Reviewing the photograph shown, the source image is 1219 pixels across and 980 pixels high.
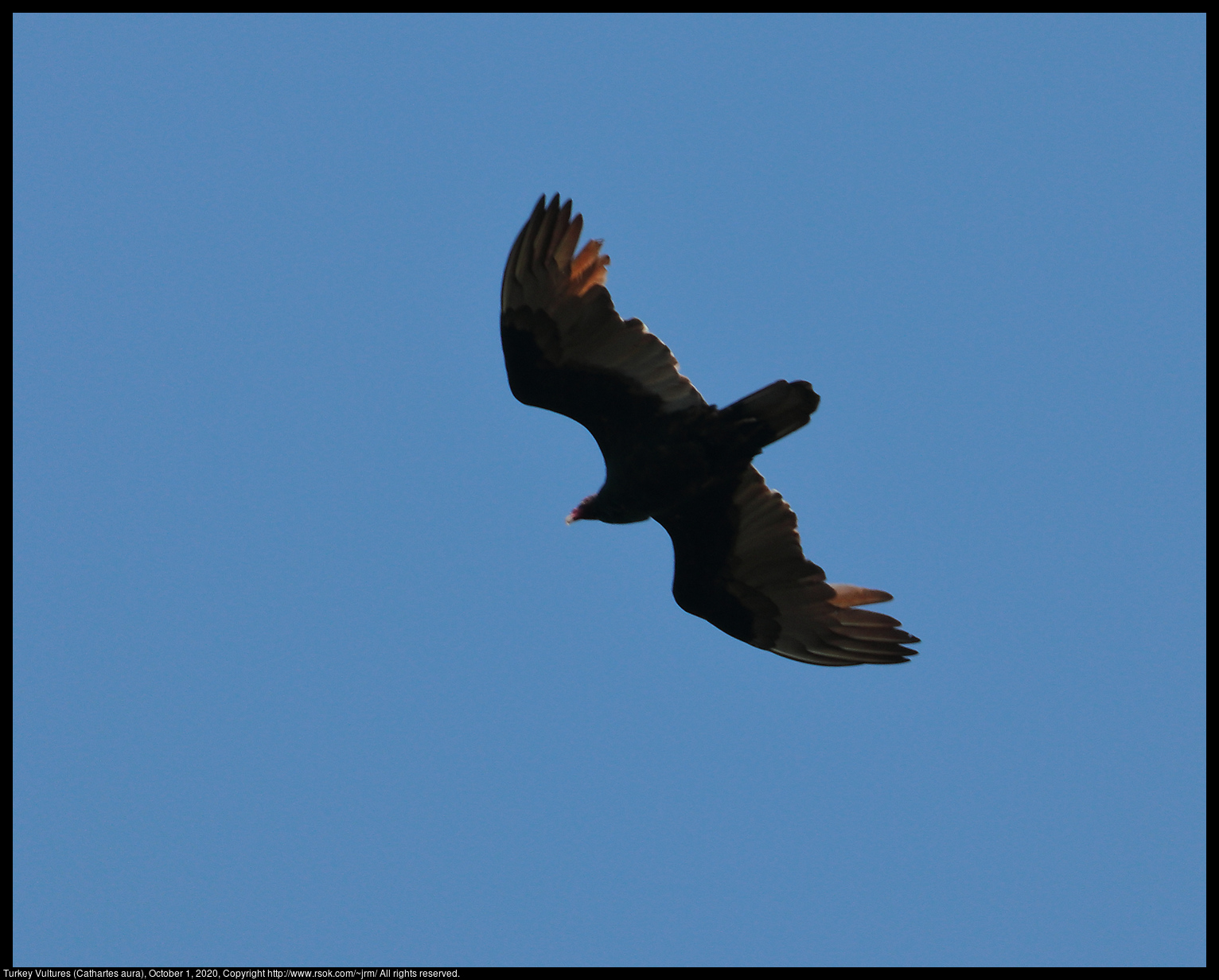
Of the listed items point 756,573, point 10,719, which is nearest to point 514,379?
point 756,573

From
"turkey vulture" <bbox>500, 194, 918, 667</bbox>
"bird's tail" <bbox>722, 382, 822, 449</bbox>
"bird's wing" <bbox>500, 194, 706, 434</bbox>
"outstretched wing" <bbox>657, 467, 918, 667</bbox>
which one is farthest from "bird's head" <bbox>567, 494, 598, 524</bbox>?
"bird's tail" <bbox>722, 382, 822, 449</bbox>

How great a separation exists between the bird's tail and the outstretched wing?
0.82m

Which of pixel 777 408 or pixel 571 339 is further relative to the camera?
pixel 571 339

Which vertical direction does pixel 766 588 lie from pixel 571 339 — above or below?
below

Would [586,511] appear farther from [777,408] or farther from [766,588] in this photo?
[777,408]

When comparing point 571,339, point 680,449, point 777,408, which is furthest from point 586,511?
point 777,408

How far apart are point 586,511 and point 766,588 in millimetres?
2172

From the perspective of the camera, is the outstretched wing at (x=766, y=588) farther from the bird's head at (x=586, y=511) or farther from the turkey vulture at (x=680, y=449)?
the bird's head at (x=586, y=511)

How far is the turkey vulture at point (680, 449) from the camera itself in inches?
400

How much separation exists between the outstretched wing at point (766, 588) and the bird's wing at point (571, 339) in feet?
4.60

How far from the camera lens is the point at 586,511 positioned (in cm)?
1133
